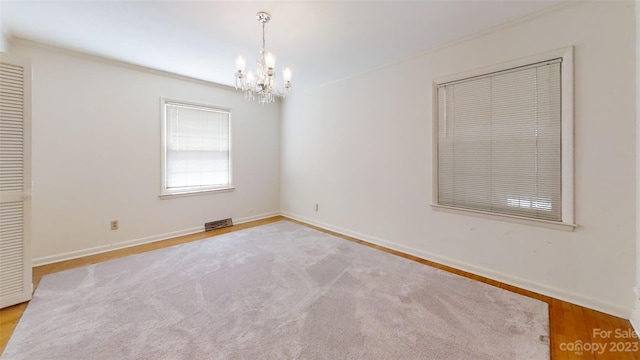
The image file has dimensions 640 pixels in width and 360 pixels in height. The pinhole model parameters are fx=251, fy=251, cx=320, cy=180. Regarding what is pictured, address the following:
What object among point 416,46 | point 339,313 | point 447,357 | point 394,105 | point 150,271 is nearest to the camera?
point 447,357

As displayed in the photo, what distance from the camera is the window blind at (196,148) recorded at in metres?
3.89

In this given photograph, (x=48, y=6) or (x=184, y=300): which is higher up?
(x=48, y=6)

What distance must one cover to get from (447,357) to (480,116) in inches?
88.0

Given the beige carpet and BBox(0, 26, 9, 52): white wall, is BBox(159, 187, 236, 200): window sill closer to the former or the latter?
the beige carpet

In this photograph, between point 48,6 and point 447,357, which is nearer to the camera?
point 447,357

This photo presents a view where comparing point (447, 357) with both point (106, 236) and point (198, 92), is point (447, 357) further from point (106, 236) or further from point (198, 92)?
point (198, 92)

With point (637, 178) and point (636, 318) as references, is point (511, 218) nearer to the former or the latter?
point (637, 178)

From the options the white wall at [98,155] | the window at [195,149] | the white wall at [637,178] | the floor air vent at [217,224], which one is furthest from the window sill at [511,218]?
the white wall at [98,155]

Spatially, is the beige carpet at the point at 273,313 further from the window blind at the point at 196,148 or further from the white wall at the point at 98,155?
the window blind at the point at 196,148

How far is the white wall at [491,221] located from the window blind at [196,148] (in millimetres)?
1607

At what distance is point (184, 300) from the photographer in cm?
214

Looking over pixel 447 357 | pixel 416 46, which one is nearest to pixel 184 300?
pixel 447 357

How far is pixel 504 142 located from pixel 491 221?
80 centimetres

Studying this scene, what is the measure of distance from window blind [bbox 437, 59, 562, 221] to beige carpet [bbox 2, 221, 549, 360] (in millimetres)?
865
